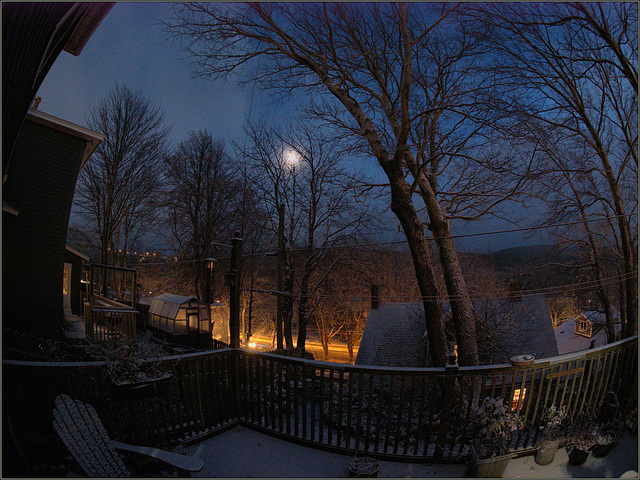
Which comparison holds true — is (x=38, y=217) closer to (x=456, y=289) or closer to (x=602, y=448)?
(x=456, y=289)

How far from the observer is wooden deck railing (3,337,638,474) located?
2449 mm

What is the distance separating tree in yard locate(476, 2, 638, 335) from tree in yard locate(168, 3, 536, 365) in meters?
0.62

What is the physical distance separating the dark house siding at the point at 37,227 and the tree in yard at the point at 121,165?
5985 mm

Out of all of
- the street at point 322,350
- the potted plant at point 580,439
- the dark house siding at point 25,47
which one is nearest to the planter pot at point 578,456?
the potted plant at point 580,439

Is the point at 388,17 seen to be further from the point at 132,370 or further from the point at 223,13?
the point at 132,370

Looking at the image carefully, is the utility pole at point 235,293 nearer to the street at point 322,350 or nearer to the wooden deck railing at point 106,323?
the wooden deck railing at point 106,323

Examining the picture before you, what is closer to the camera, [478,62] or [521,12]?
[521,12]

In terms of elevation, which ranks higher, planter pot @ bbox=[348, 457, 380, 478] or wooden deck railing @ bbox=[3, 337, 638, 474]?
wooden deck railing @ bbox=[3, 337, 638, 474]

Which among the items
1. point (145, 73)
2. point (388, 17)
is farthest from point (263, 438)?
point (388, 17)

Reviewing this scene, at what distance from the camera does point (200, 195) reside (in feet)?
47.2

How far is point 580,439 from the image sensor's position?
8.57ft

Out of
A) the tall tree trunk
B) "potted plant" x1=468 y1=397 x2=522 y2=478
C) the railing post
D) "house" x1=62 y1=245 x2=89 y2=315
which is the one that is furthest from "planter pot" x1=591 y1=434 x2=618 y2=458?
"house" x1=62 y1=245 x2=89 y2=315

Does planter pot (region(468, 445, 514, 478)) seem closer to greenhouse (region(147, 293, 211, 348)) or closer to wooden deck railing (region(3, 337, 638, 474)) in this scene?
wooden deck railing (region(3, 337, 638, 474))

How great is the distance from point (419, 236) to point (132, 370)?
3931 mm
